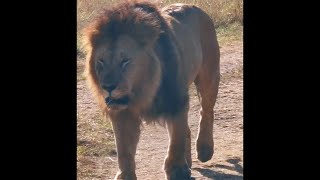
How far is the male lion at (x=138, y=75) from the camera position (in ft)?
15.9

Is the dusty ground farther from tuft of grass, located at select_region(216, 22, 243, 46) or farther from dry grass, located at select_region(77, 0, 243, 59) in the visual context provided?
dry grass, located at select_region(77, 0, 243, 59)

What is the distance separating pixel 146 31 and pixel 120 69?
16.0 inches

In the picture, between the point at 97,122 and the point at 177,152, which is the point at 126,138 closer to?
the point at 177,152

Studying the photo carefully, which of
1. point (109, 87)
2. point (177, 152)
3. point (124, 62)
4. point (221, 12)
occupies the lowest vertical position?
point (177, 152)

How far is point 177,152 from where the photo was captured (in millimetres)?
5398

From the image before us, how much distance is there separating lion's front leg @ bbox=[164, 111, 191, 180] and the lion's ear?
56cm

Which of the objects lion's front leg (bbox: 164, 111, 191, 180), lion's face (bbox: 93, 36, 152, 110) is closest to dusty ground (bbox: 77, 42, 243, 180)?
lion's front leg (bbox: 164, 111, 191, 180)

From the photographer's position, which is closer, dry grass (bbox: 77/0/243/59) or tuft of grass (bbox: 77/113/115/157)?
tuft of grass (bbox: 77/113/115/157)

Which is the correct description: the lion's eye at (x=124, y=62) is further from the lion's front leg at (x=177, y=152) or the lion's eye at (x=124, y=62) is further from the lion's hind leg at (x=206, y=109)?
the lion's hind leg at (x=206, y=109)

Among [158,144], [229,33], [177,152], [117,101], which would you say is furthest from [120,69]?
[229,33]

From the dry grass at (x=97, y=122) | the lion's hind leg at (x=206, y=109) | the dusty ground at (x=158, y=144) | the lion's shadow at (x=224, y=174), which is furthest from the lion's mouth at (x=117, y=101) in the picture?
the lion's hind leg at (x=206, y=109)

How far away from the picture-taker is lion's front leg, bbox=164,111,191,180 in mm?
5371

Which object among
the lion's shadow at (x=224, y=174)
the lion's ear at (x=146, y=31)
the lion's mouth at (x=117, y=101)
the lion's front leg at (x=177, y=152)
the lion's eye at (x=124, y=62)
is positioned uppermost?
the lion's ear at (x=146, y=31)
